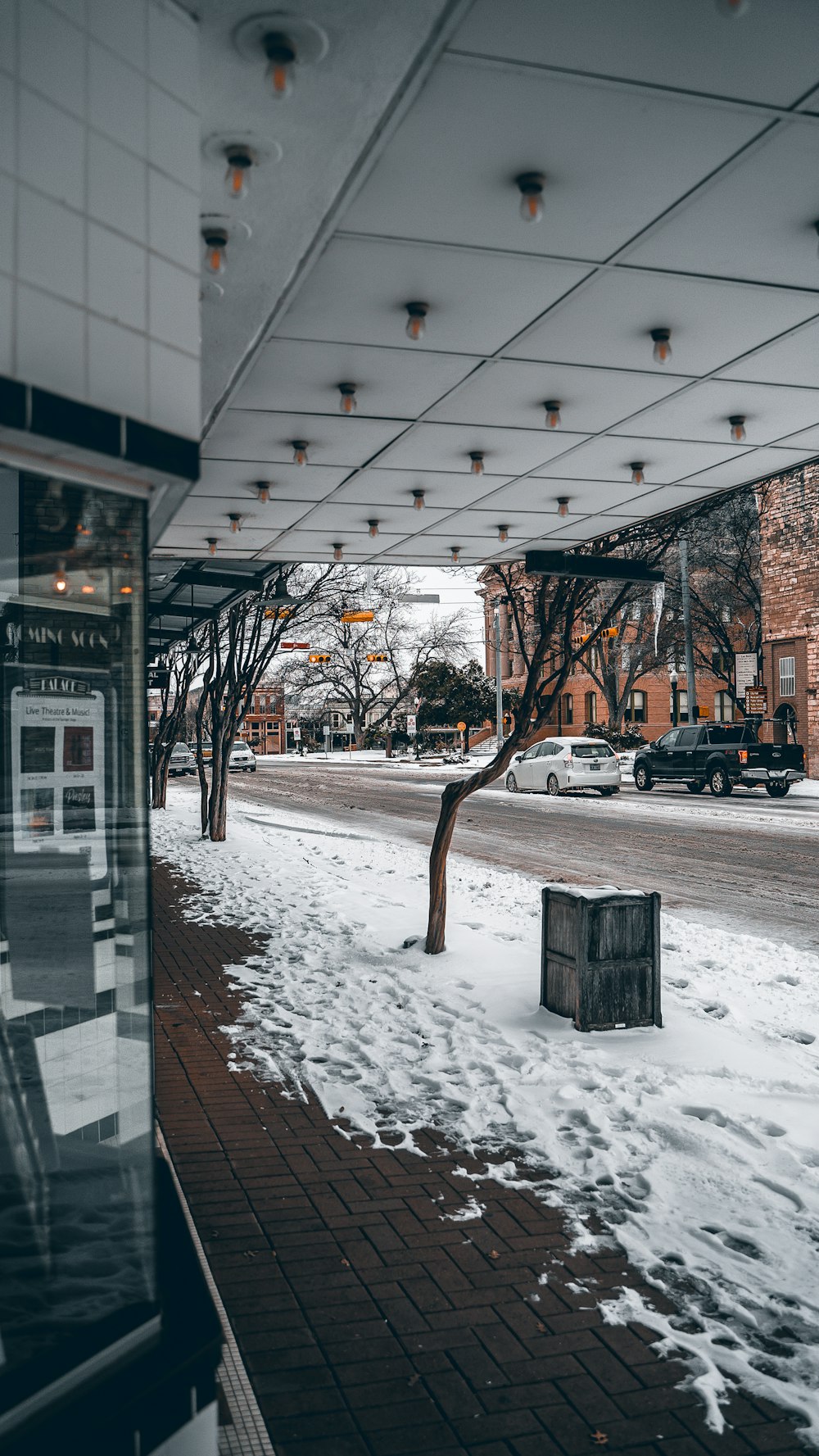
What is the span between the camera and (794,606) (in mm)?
32406

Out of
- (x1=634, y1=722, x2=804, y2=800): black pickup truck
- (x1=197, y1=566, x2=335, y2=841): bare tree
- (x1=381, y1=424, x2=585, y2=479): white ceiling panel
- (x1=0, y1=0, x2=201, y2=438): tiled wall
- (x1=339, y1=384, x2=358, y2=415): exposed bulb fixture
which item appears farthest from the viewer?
(x1=634, y1=722, x2=804, y2=800): black pickup truck

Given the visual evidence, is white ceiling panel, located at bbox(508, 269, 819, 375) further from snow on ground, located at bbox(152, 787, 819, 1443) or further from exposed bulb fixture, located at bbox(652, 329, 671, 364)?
snow on ground, located at bbox(152, 787, 819, 1443)

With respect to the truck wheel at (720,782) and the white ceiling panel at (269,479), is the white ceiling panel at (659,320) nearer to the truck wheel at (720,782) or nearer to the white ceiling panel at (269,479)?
the white ceiling panel at (269,479)

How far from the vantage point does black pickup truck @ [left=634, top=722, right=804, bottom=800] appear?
87.9 feet

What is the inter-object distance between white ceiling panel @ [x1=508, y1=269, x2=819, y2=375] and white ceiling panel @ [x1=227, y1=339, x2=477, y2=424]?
434mm

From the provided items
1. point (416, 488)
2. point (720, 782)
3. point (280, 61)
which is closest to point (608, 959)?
point (416, 488)

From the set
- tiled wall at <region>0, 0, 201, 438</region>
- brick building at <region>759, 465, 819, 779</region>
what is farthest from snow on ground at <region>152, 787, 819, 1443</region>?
brick building at <region>759, 465, 819, 779</region>

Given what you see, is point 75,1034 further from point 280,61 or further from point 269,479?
point 280,61

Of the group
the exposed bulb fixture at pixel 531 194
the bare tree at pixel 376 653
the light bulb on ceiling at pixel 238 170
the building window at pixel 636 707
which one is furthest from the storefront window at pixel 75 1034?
the building window at pixel 636 707

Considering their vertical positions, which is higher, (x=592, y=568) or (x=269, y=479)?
(x=269, y=479)

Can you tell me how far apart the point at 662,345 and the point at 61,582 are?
2787mm

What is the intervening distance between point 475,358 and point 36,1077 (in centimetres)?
348

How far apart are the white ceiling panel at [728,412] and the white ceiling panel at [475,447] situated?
510mm

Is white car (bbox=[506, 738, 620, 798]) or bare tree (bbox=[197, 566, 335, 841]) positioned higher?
bare tree (bbox=[197, 566, 335, 841])
